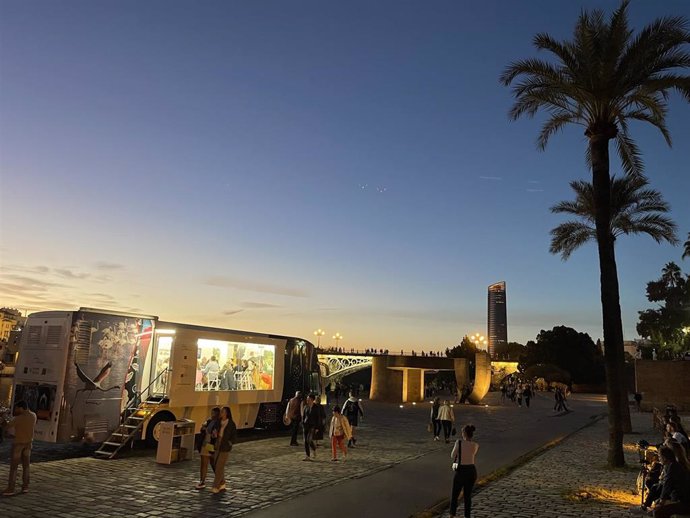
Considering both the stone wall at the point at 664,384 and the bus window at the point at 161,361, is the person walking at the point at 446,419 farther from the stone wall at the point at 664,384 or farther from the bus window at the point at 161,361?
the stone wall at the point at 664,384

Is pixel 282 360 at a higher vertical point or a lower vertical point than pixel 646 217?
lower

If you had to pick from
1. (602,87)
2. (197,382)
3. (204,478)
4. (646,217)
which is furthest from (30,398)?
(646,217)

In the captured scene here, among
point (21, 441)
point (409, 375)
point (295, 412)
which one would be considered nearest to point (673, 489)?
point (21, 441)

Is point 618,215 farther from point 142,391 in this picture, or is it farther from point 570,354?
point 570,354

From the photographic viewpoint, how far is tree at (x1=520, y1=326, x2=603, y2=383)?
83.3m

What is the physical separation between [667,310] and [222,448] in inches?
2813

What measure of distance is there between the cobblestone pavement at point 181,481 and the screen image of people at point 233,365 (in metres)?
2.00

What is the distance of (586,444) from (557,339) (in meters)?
72.6

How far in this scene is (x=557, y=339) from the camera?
287ft

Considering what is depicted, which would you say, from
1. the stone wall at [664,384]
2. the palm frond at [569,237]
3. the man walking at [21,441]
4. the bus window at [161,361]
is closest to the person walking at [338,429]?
the bus window at [161,361]

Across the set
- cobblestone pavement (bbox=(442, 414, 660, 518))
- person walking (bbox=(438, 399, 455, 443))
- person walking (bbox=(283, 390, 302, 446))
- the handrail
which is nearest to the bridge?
person walking (bbox=(438, 399, 455, 443))

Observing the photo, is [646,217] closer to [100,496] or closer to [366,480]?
[366,480]

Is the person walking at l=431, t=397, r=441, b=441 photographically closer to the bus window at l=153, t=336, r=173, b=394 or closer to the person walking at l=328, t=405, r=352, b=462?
the person walking at l=328, t=405, r=352, b=462

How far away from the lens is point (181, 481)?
37.3 ft
